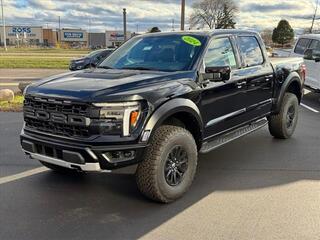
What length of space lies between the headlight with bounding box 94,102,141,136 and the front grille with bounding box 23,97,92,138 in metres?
0.15

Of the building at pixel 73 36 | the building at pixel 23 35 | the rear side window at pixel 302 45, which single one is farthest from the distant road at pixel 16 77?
the building at pixel 73 36

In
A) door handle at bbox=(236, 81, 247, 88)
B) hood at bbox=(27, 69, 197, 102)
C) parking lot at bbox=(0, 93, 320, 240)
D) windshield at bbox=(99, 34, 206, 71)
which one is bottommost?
parking lot at bbox=(0, 93, 320, 240)

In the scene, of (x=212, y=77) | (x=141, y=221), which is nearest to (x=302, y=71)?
(x=212, y=77)

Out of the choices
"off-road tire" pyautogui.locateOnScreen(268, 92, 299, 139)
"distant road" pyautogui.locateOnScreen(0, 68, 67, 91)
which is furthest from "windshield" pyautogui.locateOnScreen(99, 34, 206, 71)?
"distant road" pyautogui.locateOnScreen(0, 68, 67, 91)

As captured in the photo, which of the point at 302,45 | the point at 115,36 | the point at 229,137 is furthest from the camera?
the point at 115,36

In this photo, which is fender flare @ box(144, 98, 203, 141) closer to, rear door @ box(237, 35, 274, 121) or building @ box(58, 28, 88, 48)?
rear door @ box(237, 35, 274, 121)

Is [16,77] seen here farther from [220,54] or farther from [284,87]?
[220,54]

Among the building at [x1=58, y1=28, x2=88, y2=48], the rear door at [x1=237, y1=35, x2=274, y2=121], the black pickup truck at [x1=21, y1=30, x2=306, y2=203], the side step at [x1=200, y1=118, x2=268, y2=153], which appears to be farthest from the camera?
the building at [x1=58, y1=28, x2=88, y2=48]

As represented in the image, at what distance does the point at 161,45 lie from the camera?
17.8ft

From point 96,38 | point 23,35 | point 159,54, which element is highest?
point 23,35

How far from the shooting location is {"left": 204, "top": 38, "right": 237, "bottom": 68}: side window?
5160 millimetres

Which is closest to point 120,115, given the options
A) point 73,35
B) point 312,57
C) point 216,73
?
point 216,73

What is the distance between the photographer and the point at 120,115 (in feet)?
13.0

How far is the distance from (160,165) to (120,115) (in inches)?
28.3
